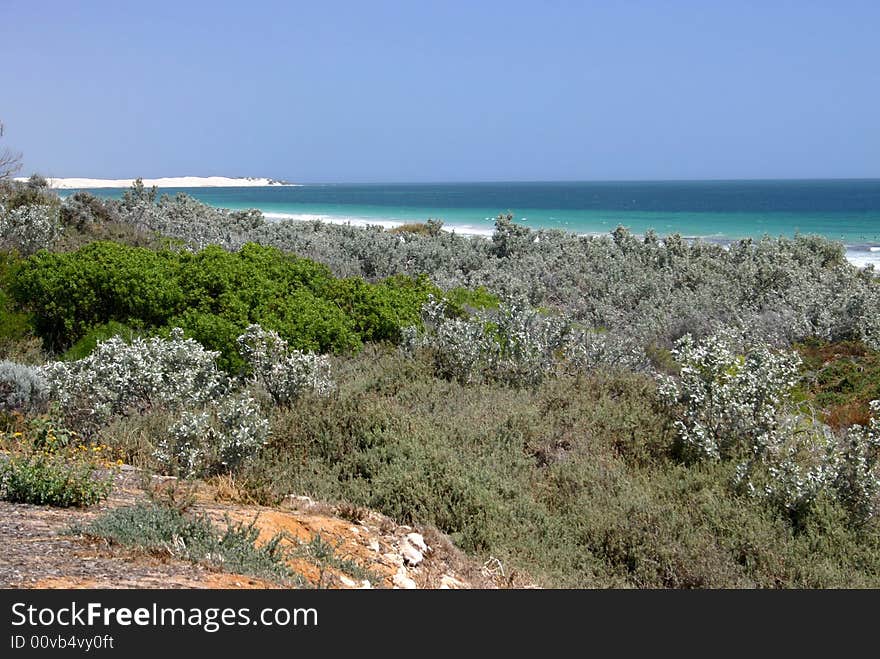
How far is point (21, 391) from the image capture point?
8.05 metres

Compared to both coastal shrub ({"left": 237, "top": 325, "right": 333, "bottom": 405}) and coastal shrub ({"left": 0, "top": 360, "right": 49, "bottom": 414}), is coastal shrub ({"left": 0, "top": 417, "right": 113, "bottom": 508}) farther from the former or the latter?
coastal shrub ({"left": 237, "top": 325, "right": 333, "bottom": 405})

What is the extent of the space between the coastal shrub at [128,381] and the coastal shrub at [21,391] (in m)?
0.10

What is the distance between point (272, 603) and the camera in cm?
376

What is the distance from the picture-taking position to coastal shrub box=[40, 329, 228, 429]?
7688 mm

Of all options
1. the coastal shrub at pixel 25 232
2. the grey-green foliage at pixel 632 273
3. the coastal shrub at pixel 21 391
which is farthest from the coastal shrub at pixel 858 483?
the coastal shrub at pixel 25 232

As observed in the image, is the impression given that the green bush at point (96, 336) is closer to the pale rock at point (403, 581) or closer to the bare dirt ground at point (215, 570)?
the bare dirt ground at point (215, 570)

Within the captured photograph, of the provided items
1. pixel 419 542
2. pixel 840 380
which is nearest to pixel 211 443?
pixel 419 542

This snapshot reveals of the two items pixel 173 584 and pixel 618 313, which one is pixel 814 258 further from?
pixel 173 584

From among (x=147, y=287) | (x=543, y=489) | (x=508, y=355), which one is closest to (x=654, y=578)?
(x=543, y=489)

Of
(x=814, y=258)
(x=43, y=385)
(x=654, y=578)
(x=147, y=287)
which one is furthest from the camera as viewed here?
(x=814, y=258)

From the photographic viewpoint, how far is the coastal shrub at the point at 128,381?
25.2 ft

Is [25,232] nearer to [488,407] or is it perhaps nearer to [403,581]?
[488,407]

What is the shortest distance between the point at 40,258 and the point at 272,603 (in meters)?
10.1

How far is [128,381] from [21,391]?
114 centimetres
